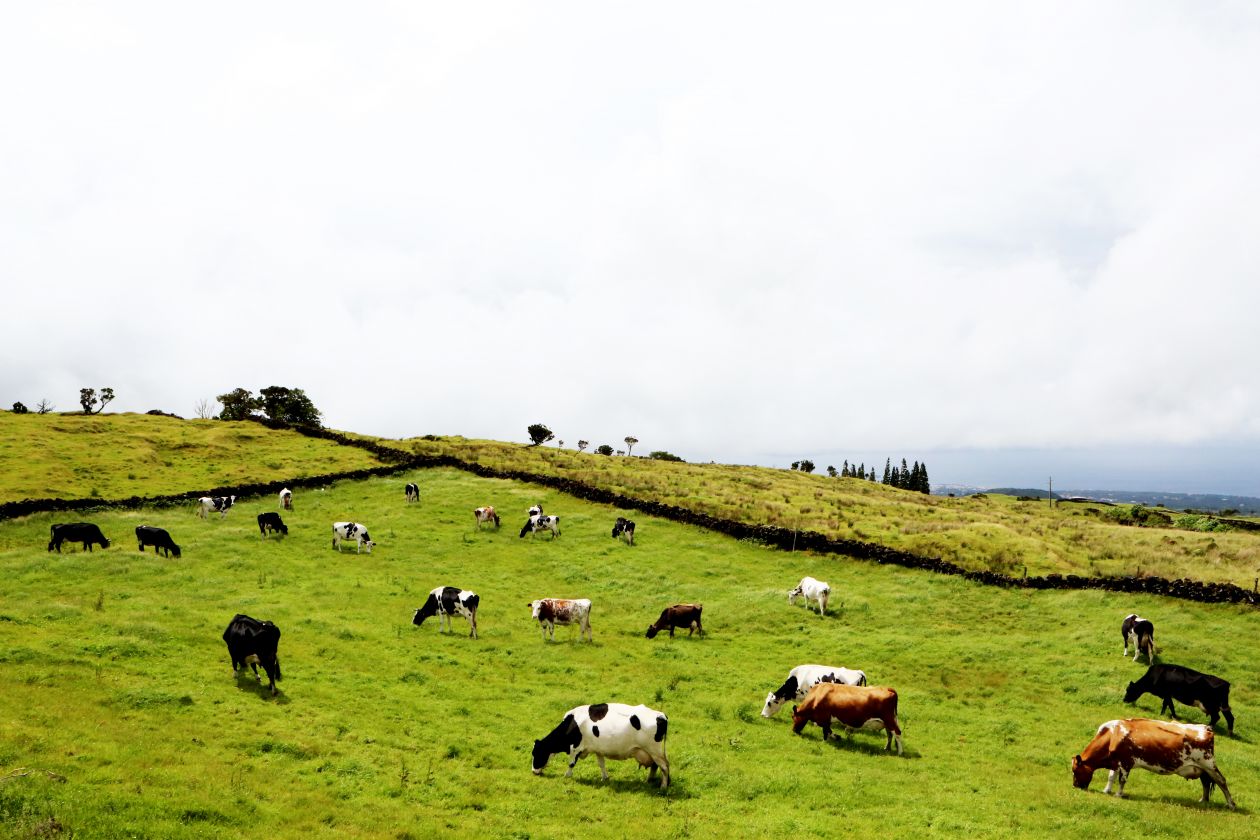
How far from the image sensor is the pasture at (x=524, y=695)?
1371 centimetres

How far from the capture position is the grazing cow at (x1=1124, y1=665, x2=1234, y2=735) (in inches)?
873

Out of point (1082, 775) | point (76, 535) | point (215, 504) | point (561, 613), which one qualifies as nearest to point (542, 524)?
point (561, 613)

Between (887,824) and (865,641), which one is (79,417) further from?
(887,824)

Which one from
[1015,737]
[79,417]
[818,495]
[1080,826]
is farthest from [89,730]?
[79,417]

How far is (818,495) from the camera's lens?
78.1 meters

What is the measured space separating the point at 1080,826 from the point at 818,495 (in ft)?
212

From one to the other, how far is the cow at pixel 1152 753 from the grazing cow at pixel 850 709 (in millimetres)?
4533

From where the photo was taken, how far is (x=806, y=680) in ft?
72.3

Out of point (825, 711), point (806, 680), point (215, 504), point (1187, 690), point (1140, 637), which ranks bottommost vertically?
point (825, 711)

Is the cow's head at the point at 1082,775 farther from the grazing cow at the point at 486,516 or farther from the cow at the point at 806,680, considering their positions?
the grazing cow at the point at 486,516

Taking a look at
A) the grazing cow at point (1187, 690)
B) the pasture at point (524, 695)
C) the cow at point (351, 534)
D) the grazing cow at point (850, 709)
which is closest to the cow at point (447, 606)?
the pasture at point (524, 695)

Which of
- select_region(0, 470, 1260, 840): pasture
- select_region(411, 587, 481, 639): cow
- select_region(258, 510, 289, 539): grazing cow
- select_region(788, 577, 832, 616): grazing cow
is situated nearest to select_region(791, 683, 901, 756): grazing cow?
select_region(0, 470, 1260, 840): pasture

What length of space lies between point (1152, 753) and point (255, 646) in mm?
24073

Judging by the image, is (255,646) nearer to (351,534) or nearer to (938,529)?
(351,534)
